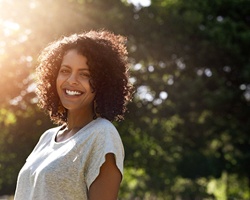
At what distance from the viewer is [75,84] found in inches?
113

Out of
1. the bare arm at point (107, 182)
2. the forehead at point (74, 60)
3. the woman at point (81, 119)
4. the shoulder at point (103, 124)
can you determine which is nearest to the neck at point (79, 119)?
the woman at point (81, 119)

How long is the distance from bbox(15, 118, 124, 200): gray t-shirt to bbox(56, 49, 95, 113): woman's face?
0.16 m

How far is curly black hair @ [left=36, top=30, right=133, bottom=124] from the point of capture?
9.52 feet

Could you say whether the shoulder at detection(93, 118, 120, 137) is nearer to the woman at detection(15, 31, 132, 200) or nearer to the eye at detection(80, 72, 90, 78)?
the woman at detection(15, 31, 132, 200)

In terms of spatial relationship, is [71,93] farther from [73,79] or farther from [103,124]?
[103,124]

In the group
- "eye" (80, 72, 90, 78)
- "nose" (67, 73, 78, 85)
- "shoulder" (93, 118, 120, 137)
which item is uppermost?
"eye" (80, 72, 90, 78)

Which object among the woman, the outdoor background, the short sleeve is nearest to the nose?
the woman

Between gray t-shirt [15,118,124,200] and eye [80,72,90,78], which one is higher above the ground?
eye [80,72,90,78]

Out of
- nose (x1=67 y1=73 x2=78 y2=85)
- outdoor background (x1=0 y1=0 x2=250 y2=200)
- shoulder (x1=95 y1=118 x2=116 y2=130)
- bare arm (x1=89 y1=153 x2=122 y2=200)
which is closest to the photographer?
bare arm (x1=89 y1=153 x2=122 y2=200)

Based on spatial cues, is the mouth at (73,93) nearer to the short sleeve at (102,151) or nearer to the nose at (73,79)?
the nose at (73,79)

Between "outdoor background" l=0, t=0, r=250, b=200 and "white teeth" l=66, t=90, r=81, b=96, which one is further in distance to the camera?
"outdoor background" l=0, t=0, r=250, b=200

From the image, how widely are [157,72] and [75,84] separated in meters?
22.5

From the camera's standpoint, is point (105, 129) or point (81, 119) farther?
point (81, 119)

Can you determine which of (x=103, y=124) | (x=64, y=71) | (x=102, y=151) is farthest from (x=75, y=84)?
(x=102, y=151)
